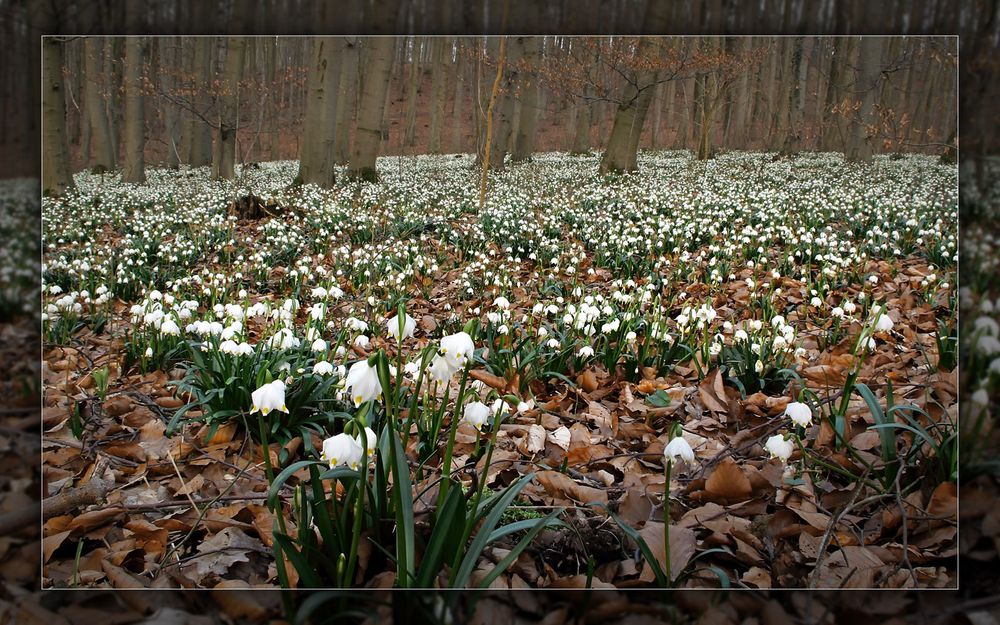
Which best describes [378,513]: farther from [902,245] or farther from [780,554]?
[902,245]

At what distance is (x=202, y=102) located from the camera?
1.72 meters

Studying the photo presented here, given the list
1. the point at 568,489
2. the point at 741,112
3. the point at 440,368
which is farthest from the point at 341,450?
the point at 741,112

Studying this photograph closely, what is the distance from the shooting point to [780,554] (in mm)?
1325

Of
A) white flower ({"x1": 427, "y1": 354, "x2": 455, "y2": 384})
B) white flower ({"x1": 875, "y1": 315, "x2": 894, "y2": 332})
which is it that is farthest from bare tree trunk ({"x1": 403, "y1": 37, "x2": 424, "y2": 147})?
white flower ({"x1": 875, "y1": 315, "x2": 894, "y2": 332})

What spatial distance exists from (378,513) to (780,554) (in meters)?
0.89

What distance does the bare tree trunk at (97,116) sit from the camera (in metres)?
1.53

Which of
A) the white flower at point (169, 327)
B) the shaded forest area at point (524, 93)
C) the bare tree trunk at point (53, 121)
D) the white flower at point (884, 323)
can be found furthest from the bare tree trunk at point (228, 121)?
the white flower at point (884, 323)

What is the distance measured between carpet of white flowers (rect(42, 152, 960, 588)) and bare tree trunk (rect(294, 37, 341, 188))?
6 cm

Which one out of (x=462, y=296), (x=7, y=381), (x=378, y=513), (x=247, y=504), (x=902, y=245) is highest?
(x=902, y=245)

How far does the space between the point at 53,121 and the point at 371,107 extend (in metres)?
0.80

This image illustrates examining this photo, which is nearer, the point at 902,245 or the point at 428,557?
the point at 428,557

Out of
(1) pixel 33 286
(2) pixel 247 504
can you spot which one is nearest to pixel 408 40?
(1) pixel 33 286

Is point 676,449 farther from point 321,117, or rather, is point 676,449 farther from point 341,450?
point 321,117

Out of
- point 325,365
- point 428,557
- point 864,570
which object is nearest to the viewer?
point 428,557
